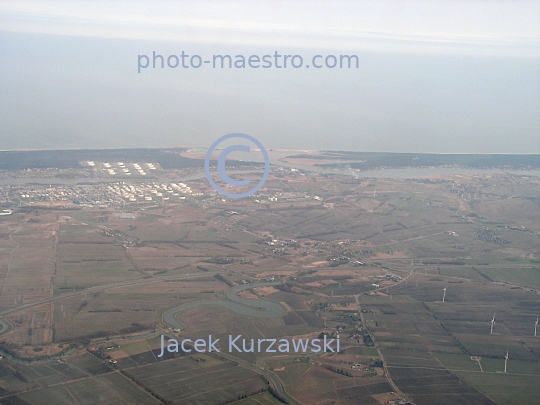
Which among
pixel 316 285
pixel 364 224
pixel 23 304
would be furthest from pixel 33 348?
pixel 364 224

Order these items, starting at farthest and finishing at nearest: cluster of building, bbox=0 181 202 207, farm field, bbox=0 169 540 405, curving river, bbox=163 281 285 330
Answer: cluster of building, bbox=0 181 202 207, curving river, bbox=163 281 285 330, farm field, bbox=0 169 540 405

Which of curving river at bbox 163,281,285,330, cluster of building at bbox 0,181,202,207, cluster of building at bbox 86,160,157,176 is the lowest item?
curving river at bbox 163,281,285,330

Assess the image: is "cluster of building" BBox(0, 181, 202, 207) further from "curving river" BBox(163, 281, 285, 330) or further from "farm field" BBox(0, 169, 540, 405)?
"curving river" BBox(163, 281, 285, 330)

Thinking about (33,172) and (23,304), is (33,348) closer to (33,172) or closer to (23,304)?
(23,304)

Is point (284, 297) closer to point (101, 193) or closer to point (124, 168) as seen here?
point (101, 193)

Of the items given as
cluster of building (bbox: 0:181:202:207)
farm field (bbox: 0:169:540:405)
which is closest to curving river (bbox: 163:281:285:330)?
farm field (bbox: 0:169:540:405)

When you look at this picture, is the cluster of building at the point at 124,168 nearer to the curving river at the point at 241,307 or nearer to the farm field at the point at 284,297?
the farm field at the point at 284,297

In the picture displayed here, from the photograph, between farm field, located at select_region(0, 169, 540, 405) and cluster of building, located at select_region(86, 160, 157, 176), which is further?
cluster of building, located at select_region(86, 160, 157, 176)

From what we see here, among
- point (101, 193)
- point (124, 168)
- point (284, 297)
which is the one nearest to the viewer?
point (284, 297)

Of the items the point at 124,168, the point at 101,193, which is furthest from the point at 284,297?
the point at 124,168

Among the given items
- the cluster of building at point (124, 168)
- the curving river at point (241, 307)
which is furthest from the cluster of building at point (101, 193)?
the curving river at point (241, 307)

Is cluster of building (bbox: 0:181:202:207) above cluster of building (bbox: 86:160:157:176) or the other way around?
the other way around
